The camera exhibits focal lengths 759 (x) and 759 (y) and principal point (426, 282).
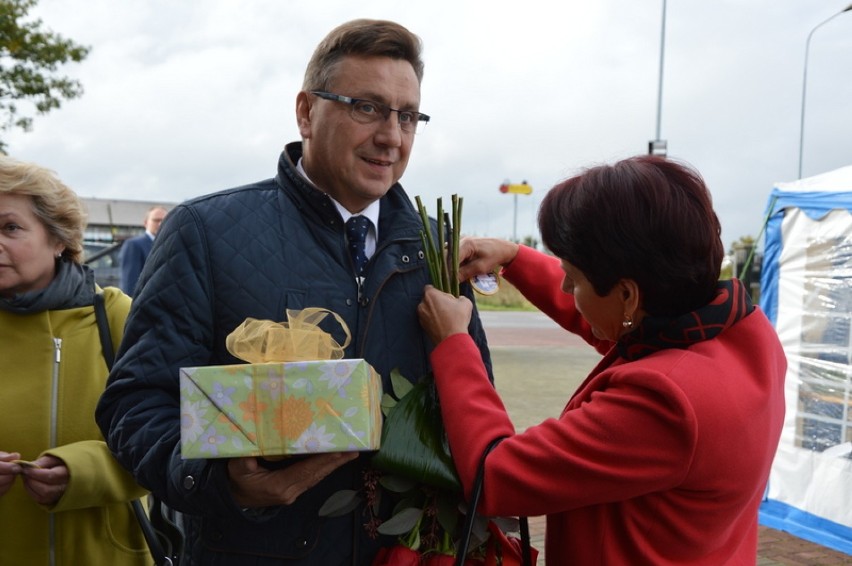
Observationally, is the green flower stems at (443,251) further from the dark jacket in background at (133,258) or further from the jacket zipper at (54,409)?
the dark jacket in background at (133,258)

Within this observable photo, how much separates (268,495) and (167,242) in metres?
0.64

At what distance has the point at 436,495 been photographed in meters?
1.63

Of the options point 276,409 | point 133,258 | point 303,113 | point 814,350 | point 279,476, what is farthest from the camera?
point 133,258

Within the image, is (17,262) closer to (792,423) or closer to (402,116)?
(402,116)

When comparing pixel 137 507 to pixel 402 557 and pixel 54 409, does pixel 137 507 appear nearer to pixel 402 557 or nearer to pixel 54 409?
pixel 54 409

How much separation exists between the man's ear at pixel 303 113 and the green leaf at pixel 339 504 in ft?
2.94

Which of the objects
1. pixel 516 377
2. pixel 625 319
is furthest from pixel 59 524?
pixel 516 377

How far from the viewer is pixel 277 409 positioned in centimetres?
130

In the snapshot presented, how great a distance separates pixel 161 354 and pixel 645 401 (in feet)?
3.32

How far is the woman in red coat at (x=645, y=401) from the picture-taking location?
1.48m

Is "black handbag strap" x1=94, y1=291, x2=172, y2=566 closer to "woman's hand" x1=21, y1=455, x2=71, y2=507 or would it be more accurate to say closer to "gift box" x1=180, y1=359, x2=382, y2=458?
"woman's hand" x1=21, y1=455, x2=71, y2=507

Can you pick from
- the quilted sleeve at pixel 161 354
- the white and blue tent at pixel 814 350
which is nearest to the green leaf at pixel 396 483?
the quilted sleeve at pixel 161 354

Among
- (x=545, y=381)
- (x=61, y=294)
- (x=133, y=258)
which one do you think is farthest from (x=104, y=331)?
(x=545, y=381)

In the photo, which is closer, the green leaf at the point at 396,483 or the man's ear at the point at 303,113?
the green leaf at the point at 396,483
